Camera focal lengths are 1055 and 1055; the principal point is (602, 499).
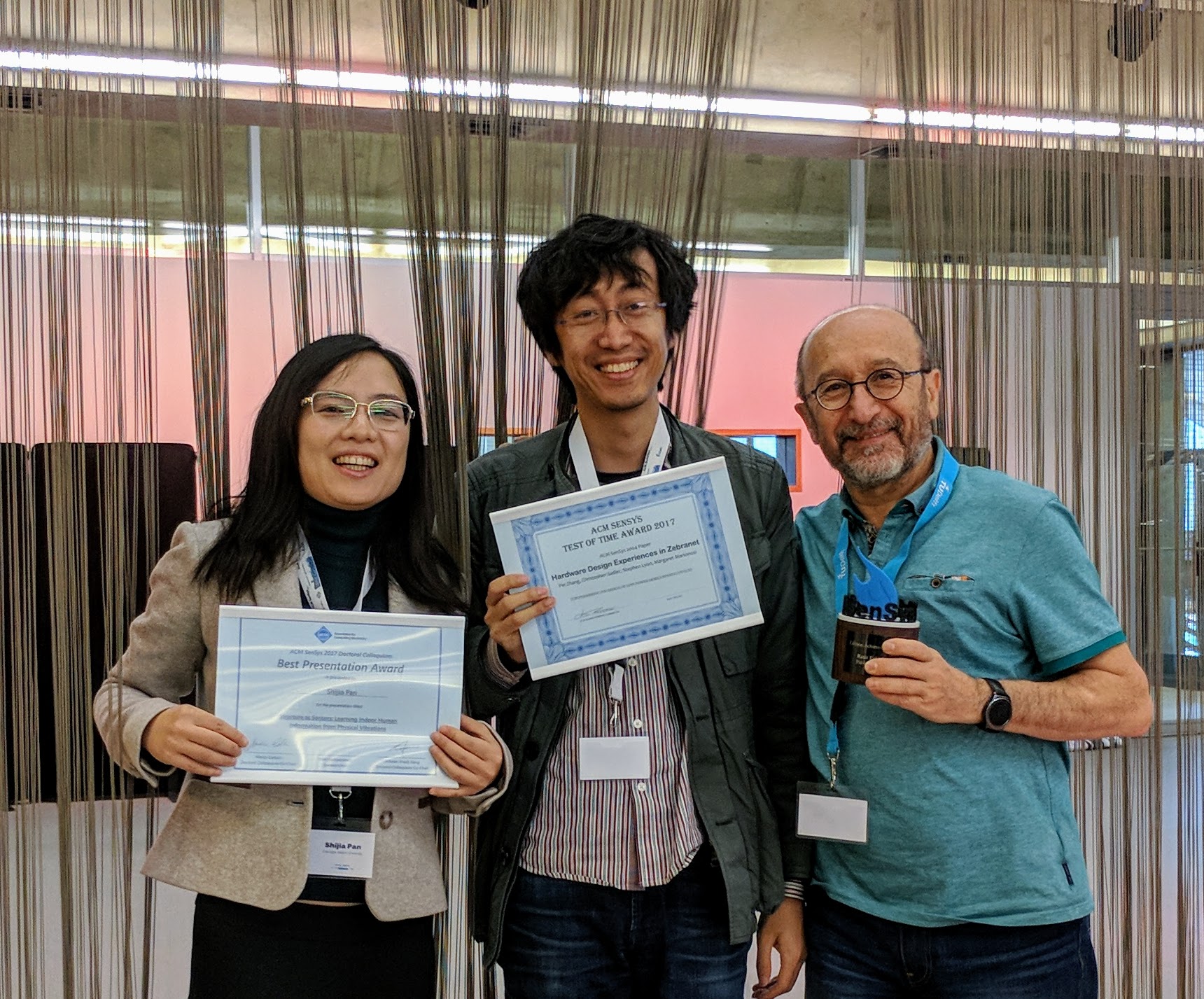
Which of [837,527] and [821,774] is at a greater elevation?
[837,527]

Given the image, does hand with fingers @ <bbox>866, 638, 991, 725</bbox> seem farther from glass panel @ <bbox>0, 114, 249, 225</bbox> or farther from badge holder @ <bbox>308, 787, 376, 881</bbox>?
glass panel @ <bbox>0, 114, 249, 225</bbox>

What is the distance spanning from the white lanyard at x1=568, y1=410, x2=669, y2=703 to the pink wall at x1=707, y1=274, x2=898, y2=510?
9.67 feet

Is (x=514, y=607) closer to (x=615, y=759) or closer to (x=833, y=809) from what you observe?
(x=615, y=759)

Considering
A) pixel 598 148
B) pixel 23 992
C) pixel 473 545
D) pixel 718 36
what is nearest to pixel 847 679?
pixel 473 545

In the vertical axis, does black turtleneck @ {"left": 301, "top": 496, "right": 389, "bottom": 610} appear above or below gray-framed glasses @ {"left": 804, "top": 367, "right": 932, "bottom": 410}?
below

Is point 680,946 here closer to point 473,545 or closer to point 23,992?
point 473,545

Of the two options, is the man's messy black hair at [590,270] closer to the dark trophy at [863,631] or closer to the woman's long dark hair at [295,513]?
the woman's long dark hair at [295,513]

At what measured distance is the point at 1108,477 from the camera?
2285 mm

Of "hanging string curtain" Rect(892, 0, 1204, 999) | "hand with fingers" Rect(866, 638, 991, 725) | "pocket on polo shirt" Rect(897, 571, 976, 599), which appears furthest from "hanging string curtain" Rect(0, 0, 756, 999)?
"hand with fingers" Rect(866, 638, 991, 725)

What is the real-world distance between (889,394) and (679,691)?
0.51 meters

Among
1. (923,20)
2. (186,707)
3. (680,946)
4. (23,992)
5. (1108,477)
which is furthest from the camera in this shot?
(1108,477)

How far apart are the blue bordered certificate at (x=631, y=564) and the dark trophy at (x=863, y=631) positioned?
118 millimetres

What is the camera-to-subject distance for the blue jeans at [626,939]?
142 centimetres

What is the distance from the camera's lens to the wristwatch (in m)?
1.35
